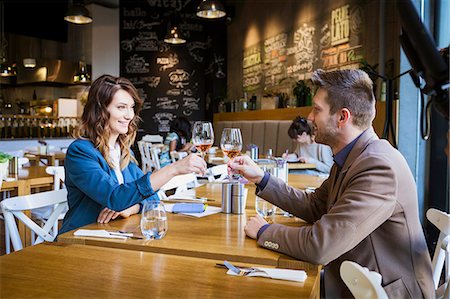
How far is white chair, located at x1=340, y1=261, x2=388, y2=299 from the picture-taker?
85 cm

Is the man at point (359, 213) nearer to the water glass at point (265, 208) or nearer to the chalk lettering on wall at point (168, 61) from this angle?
the water glass at point (265, 208)

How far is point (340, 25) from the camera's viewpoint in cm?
669

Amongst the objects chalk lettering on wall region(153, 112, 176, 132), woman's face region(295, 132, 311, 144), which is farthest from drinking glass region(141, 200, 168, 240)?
chalk lettering on wall region(153, 112, 176, 132)

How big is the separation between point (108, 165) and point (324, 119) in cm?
103

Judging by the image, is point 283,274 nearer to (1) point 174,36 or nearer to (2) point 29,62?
(1) point 174,36

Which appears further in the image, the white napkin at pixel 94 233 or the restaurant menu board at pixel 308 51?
the restaurant menu board at pixel 308 51

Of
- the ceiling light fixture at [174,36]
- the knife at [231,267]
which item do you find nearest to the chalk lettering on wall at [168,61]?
the ceiling light fixture at [174,36]

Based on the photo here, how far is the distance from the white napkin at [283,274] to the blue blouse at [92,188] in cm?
65

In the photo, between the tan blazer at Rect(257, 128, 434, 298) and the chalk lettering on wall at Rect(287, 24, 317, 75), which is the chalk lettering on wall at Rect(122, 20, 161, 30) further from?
the tan blazer at Rect(257, 128, 434, 298)

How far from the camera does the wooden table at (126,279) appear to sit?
1063 millimetres

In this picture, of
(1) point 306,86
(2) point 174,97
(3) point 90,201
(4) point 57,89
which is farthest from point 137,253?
(4) point 57,89

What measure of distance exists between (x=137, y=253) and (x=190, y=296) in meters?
0.40

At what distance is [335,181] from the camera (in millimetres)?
1653

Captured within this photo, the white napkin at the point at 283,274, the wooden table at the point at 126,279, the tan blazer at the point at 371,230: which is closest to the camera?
the wooden table at the point at 126,279
